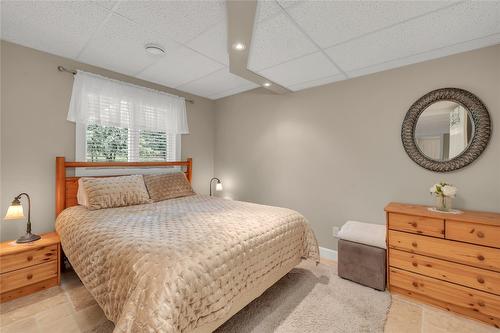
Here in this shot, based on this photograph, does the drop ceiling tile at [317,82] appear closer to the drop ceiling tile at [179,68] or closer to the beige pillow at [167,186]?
the drop ceiling tile at [179,68]

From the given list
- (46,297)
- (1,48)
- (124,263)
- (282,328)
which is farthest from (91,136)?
(282,328)

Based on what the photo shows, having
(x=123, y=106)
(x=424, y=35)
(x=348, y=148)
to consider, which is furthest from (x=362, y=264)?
(x=123, y=106)

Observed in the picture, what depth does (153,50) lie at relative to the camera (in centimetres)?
235

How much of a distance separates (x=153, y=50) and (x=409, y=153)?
2.95m

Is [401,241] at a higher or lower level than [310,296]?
higher

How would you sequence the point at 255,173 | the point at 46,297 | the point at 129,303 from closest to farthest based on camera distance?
1. the point at 129,303
2. the point at 46,297
3. the point at 255,173

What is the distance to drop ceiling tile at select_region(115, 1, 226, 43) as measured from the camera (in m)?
1.66

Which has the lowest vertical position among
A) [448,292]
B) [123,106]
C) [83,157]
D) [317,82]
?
[448,292]

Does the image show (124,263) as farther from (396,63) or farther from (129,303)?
(396,63)

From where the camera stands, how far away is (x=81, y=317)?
1.83 meters

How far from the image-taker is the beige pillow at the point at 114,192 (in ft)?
8.09

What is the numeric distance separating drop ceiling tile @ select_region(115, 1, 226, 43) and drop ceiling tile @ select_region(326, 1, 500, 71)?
118cm

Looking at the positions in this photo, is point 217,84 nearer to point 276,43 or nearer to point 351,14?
point 276,43

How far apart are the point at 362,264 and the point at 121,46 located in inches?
132
